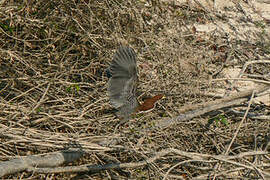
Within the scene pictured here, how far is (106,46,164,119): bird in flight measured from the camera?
2.35 metres

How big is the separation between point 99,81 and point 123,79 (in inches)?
44.5

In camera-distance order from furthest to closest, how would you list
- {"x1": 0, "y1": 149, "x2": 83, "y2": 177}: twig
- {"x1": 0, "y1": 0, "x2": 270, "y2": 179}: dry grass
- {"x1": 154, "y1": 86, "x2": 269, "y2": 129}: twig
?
{"x1": 154, "y1": 86, "x2": 269, "y2": 129}: twig < {"x1": 0, "y1": 0, "x2": 270, "y2": 179}: dry grass < {"x1": 0, "y1": 149, "x2": 83, "y2": 177}: twig

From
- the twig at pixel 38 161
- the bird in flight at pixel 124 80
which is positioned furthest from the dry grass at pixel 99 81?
the bird in flight at pixel 124 80

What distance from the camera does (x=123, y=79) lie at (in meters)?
2.43

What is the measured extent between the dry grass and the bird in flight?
32 centimetres

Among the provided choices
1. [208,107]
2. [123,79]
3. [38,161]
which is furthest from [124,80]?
[208,107]

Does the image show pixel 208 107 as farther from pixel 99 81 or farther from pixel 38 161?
pixel 38 161

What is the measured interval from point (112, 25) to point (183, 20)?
1143 millimetres

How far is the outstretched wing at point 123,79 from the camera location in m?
2.35

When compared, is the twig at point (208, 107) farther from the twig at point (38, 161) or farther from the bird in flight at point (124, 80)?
the twig at point (38, 161)

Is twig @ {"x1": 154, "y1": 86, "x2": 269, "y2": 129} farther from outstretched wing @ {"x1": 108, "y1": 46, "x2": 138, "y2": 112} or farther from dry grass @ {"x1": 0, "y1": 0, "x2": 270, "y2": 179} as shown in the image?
outstretched wing @ {"x1": 108, "y1": 46, "x2": 138, "y2": 112}

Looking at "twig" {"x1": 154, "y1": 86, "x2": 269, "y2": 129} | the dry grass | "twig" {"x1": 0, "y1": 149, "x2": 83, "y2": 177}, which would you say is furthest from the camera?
"twig" {"x1": 154, "y1": 86, "x2": 269, "y2": 129}

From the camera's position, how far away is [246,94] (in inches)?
119

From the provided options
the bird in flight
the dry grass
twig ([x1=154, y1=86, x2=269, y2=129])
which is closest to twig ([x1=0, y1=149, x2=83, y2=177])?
the dry grass
